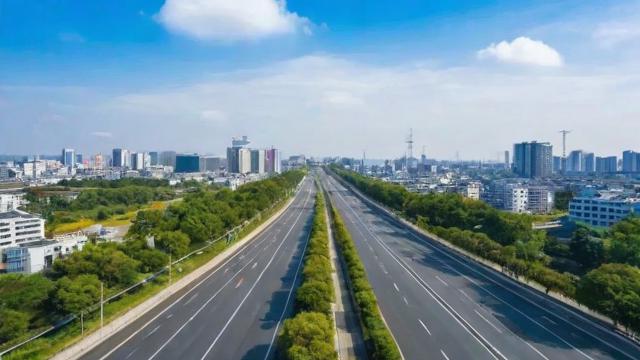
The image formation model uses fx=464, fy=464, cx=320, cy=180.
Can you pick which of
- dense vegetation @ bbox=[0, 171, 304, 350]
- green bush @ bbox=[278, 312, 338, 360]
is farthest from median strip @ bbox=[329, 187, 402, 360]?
dense vegetation @ bbox=[0, 171, 304, 350]

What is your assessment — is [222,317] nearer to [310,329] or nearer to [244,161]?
[310,329]

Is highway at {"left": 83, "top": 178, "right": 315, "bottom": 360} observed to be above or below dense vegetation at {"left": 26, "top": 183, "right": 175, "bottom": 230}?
below

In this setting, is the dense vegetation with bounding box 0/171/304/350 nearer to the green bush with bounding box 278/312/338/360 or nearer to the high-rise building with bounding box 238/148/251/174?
the green bush with bounding box 278/312/338/360

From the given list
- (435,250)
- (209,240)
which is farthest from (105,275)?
(435,250)

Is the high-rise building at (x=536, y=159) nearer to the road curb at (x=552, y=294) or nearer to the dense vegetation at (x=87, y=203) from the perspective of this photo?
the dense vegetation at (x=87, y=203)

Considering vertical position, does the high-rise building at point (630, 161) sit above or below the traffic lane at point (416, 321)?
above

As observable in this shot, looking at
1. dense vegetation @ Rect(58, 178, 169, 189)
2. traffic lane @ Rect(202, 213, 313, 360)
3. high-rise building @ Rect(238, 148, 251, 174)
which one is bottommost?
traffic lane @ Rect(202, 213, 313, 360)

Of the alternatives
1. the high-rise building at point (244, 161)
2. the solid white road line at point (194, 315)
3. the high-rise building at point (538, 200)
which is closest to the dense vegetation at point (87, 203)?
the solid white road line at point (194, 315)
